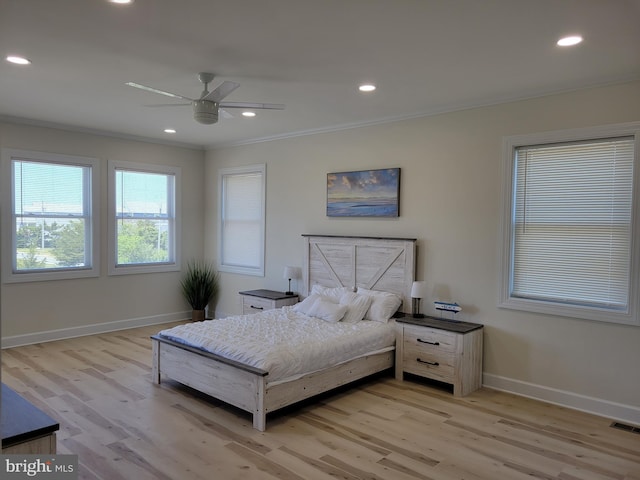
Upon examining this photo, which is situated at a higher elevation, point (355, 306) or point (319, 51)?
point (319, 51)

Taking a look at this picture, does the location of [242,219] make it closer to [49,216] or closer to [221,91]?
[49,216]

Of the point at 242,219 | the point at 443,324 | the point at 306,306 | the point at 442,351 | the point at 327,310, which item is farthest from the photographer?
the point at 242,219

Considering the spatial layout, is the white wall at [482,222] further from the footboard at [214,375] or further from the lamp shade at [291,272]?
the footboard at [214,375]

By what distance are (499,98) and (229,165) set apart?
4020 mm

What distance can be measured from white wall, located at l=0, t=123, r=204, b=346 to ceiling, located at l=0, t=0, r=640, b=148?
0.99 meters

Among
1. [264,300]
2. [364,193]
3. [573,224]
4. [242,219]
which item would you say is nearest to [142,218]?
[242,219]

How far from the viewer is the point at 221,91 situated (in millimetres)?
3518

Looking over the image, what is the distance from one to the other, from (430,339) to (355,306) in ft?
2.85

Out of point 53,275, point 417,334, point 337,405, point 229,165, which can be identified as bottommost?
point 337,405

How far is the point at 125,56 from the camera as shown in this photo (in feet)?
11.1

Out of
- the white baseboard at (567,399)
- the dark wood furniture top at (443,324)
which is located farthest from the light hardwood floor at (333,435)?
the dark wood furniture top at (443,324)

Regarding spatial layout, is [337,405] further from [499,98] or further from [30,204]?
[30,204]

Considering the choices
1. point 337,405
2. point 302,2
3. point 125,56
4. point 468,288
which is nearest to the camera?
point 302,2

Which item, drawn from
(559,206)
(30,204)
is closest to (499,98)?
(559,206)
